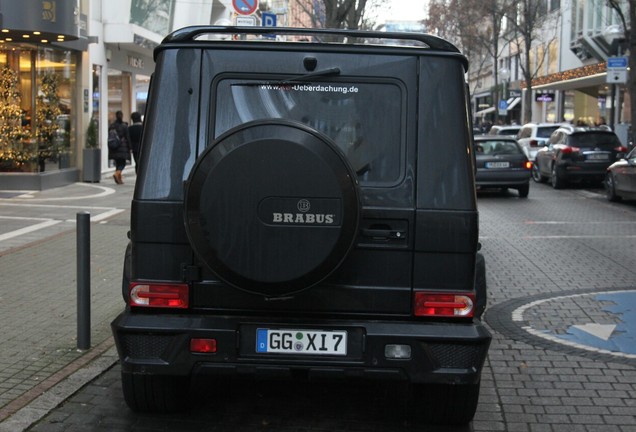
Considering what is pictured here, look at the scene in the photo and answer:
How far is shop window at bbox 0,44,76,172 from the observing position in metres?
18.9

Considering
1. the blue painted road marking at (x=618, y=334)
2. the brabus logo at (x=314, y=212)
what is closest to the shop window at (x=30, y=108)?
the blue painted road marking at (x=618, y=334)

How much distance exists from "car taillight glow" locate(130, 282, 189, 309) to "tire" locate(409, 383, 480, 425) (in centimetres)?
144

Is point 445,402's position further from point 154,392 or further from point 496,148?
point 496,148

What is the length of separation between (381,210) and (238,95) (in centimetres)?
95

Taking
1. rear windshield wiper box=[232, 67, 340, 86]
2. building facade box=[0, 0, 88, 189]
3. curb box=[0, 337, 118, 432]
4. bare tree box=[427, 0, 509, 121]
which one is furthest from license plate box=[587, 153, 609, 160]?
bare tree box=[427, 0, 509, 121]

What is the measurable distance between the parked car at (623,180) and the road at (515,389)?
8651 mm

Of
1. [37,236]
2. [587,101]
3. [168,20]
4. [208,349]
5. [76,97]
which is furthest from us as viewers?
[587,101]

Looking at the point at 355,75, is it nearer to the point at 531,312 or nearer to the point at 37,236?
the point at 531,312

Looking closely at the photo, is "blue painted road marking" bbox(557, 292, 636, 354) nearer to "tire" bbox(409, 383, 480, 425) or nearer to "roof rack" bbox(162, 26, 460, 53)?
"tire" bbox(409, 383, 480, 425)

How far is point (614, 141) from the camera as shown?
909 inches

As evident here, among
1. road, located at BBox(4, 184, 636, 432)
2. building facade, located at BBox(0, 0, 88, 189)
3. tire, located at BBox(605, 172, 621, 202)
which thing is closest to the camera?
road, located at BBox(4, 184, 636, 432)

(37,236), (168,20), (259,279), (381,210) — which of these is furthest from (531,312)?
(168,20)

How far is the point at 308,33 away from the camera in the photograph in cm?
482

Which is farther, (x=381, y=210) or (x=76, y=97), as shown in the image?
(x=76, y=97)
